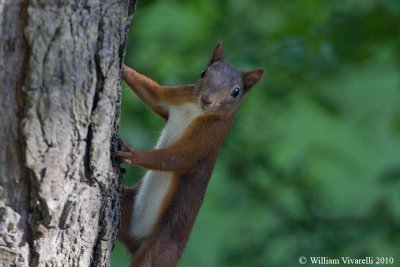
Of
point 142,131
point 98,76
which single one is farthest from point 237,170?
point 98,76

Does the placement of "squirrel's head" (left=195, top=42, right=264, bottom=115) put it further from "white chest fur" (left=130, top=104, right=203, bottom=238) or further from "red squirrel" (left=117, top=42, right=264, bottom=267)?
"white chest fur" (left=130, top=104, right=203, bottom=238)

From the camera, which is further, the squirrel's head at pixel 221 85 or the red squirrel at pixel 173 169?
the squirrel's head at pixel 221 85

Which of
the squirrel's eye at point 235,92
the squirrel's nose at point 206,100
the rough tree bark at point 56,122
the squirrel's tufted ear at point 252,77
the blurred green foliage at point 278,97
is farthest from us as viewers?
the blurred green foliage at point 278,97

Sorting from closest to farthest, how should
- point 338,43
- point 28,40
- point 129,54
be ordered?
point 28,40
point 338,43
point 129,54

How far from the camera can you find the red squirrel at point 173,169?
3.31 m

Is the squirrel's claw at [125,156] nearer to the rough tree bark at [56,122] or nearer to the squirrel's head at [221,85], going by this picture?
the rough tree bark at [56,122]

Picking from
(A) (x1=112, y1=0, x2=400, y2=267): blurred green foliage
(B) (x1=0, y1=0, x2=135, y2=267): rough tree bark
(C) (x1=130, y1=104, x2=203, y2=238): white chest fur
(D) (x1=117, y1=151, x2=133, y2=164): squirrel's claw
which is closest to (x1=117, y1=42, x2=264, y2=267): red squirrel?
(C) (x1=130, y1=104, x2=203, y2=238): white chest fur

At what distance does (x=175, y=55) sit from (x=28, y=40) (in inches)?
130

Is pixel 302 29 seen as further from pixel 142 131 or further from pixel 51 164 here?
pixel 51 164

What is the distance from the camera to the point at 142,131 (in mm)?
5117

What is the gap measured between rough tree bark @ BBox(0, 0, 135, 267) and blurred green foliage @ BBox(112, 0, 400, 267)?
6.56ft

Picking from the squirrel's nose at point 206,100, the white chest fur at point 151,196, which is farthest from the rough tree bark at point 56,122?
the squirrel's nose at point 206,100

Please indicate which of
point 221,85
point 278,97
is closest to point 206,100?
point 221,85

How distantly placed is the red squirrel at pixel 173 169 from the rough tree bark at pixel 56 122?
684 mm
